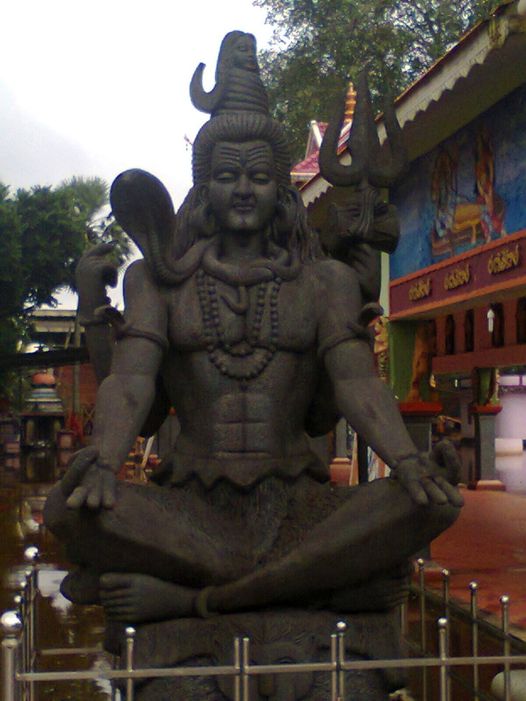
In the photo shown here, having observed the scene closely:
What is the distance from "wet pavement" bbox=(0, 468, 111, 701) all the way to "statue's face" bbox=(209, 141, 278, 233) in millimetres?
2239

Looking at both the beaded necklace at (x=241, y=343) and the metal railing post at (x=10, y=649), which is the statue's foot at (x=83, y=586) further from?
the beaded necklace at (x=241, y=343)

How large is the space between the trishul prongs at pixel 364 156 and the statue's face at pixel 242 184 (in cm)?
33

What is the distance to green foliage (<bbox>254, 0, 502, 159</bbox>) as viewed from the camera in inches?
782

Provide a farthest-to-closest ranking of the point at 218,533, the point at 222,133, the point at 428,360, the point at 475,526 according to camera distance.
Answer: the point at 475,526
the point at 428,360
the point at 222,133
the point at 218,533

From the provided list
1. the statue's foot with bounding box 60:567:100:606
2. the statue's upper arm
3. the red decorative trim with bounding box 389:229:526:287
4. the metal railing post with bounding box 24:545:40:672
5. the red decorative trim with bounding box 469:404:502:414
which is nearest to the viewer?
the statue's foot with bounding box 60:567:100:606

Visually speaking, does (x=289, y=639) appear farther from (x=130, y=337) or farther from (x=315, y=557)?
(x=130, y=337)

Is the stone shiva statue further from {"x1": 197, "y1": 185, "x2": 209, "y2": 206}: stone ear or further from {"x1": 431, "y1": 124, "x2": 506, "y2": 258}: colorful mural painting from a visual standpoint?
{"x1": 431, "y1": 124, "x2": 506, "y2": 258}: colorful mural painting

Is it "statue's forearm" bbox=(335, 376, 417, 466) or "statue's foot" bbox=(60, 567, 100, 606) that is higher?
"statue's forearm" bbox=(335, 376, 417, 466)

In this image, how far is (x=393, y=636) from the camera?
3.94 meters

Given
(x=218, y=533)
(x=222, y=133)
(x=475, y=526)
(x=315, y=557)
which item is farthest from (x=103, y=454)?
(x=475, y=526)

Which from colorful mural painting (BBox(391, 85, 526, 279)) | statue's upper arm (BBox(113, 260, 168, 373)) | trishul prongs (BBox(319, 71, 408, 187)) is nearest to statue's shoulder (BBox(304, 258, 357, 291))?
trishul prongs (BBox(319, 71, 408, 187))

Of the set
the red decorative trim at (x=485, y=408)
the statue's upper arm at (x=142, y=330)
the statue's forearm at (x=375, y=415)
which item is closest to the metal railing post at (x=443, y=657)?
the statue's forearm at (x=375, y=415)

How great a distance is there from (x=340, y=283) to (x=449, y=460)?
89cm

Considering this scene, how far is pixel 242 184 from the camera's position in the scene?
413 cm
